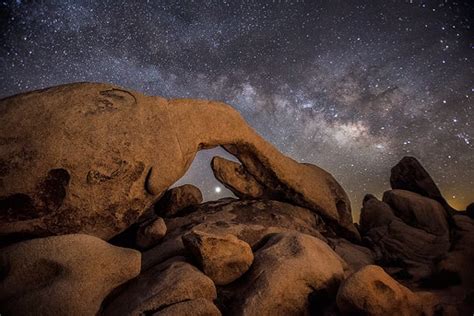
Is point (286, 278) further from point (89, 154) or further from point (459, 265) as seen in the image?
point (459, 265)

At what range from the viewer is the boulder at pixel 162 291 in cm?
418

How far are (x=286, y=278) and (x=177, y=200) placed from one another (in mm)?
4360

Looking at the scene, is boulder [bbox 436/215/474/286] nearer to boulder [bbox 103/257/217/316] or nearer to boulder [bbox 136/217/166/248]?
boulder [bbox 103/257/217/316]

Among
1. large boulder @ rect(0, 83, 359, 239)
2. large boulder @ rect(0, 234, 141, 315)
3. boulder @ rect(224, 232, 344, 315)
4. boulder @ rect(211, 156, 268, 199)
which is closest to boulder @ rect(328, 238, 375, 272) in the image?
boulder @ rect(224, 232, 344, 315)

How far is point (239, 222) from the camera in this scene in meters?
7.46

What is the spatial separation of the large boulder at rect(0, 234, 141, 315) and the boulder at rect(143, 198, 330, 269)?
43.0 inches


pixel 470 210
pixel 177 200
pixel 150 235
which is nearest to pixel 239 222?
pixel 177 200

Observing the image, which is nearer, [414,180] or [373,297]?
[373,297]

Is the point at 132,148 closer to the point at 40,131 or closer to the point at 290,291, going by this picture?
the point at 40,131

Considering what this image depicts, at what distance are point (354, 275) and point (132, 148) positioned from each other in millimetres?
4783

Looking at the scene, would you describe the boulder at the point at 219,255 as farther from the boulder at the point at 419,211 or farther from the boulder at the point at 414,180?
the boulder at the point at 414,180

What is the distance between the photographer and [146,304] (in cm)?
416

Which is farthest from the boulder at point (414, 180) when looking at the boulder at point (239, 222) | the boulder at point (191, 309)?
the boulder at point (191, 309)

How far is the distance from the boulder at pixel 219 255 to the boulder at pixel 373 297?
1.66 meters
